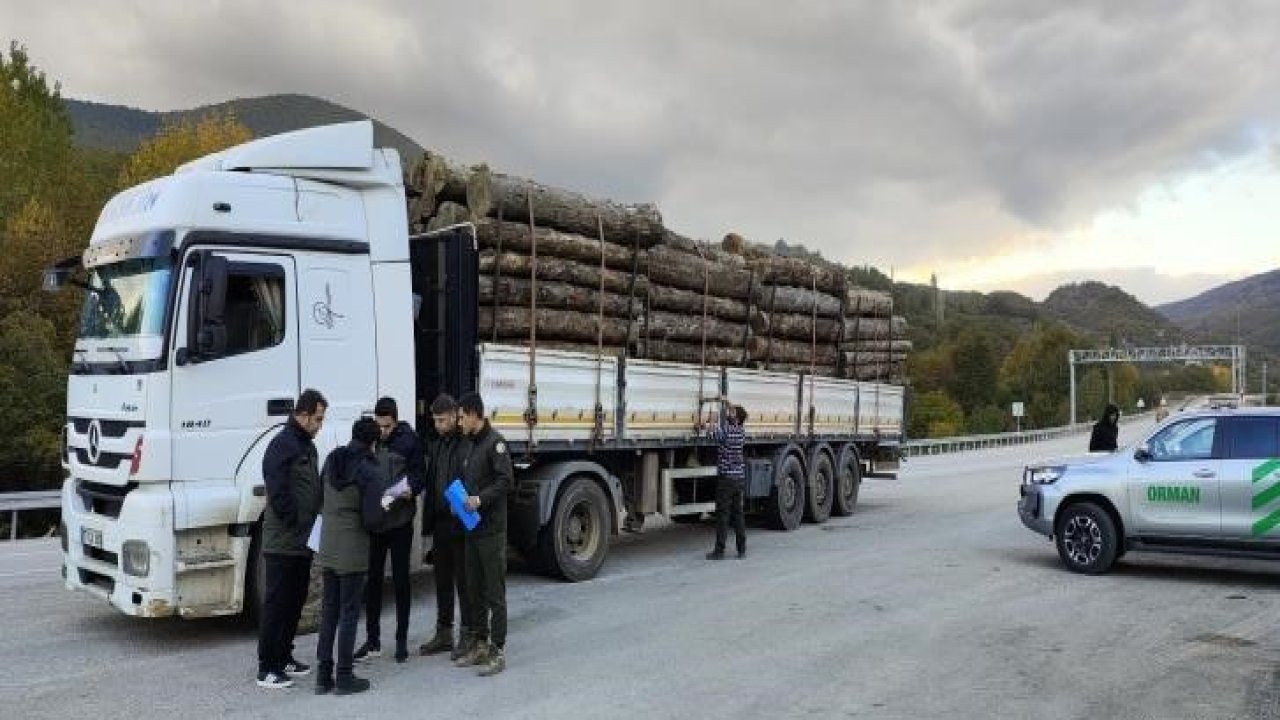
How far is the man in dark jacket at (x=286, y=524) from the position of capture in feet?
20.7

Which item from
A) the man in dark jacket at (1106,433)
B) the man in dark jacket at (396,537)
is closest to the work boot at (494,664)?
the man in dark jacket at (396,537)

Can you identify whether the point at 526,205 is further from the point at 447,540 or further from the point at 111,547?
the point at 111,547

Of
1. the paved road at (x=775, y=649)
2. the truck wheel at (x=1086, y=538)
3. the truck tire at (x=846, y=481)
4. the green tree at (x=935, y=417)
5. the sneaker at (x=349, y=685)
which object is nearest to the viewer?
the paved road at (x=775, y=649)

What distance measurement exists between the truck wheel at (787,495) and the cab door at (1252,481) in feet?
17.7

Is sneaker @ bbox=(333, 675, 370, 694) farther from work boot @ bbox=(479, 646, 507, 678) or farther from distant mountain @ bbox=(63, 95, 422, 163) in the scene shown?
distant mountain @ bbox=(63, 95, 422, 163)

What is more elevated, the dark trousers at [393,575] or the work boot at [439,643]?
the dark trousers at [393,575]

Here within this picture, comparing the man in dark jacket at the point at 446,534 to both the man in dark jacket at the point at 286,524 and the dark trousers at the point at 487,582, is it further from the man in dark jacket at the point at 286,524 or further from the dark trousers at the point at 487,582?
the man in dark jacket at the point at 286,524

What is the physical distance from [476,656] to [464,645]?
0.18 metres

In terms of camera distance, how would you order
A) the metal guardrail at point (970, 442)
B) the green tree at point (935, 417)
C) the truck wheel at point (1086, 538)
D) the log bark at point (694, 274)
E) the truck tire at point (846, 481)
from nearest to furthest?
the truck wheel at point (1086, 538) < the log bark at point (694, 274) < the truck tire at point (846, 481) < the metal guardrail at point (970, 442) < the green tree at point (935, 417)

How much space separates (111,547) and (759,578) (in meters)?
5.78

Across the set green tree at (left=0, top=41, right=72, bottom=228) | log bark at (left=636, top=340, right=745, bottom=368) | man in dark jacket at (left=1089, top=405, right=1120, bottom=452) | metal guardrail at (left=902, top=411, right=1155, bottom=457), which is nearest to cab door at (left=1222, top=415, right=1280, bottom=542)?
man in dark jacket at (left=1089, top=405, right=1120, bottom=452)

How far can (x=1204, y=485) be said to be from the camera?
10109mm

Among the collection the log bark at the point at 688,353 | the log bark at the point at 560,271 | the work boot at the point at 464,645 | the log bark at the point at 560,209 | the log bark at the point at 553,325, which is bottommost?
the work boot at the point at 464,645

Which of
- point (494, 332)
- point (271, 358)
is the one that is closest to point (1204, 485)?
point (494, 332)
